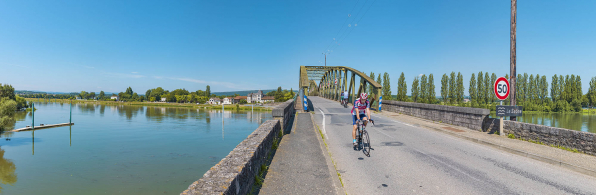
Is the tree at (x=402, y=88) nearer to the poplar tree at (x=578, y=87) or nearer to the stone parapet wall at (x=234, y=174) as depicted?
the poplar tree at (x=578, y=87)

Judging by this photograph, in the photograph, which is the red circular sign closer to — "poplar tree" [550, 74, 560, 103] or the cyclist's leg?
the cyclist's leg

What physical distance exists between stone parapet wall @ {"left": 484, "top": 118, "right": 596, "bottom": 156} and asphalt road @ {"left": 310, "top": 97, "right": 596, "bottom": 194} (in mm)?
1238

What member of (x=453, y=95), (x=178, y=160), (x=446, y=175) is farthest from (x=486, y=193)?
(x=453, y=95)

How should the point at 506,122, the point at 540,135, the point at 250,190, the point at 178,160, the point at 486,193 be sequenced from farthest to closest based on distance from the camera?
the point at 178,160, the point at 506,122, the point at 540,135, the point at 486,193, the point at 250,190

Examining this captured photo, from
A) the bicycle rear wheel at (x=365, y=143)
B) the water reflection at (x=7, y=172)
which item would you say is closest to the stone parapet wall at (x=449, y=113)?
the bicycle rear wheel at (x=365, y=143)

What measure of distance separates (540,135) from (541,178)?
3213 mm

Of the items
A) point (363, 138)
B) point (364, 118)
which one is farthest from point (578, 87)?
point (364, 118)

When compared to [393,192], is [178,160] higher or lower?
lower

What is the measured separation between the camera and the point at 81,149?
29078mm

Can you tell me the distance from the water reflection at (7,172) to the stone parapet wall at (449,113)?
2643cm

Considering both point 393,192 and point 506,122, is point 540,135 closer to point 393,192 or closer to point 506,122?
point 506,122

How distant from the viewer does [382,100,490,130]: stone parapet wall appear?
936 cm

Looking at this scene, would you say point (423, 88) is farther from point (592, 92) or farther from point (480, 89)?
point (592, 92)

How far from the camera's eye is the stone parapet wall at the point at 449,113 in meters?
9.36
